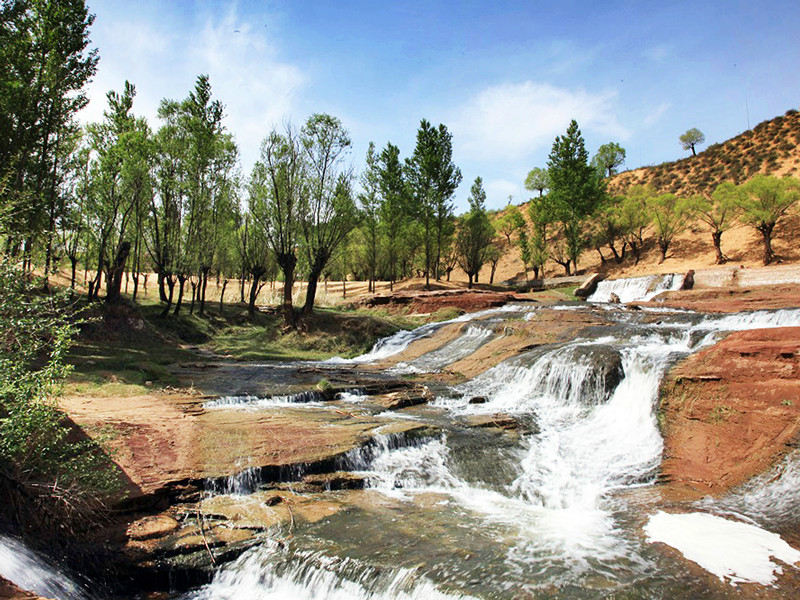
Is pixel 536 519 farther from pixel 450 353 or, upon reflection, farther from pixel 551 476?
pixel 450 353

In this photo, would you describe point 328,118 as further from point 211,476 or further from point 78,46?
point 211,476

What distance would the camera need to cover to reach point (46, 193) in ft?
62.2

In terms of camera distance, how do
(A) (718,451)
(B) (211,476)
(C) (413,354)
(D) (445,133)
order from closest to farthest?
(B) (211,476), (A) (718,451), (C) (413,354), (D) (445,133)

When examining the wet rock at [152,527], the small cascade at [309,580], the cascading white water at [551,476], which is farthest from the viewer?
the wet rock at [152,527]

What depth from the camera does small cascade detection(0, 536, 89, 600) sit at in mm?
4812

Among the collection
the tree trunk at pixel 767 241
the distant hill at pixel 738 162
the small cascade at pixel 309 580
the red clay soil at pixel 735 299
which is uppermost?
the distant hill at pixel 738 162

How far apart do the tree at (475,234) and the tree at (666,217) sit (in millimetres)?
15485

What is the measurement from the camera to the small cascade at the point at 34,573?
4812 millimetres

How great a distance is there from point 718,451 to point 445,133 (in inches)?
1548

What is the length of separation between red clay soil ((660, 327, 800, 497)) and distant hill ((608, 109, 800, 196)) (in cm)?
5090

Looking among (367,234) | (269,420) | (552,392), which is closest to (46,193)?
(269,420)

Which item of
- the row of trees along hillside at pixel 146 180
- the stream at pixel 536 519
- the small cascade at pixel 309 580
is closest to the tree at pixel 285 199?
the row of trees along hillside at pixel 146 180

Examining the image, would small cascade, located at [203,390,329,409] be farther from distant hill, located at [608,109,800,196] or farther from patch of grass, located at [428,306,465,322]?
distant hill, located at [608,109,800,196]

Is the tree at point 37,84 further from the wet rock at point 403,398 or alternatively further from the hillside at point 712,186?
the hillside at point 712,186
